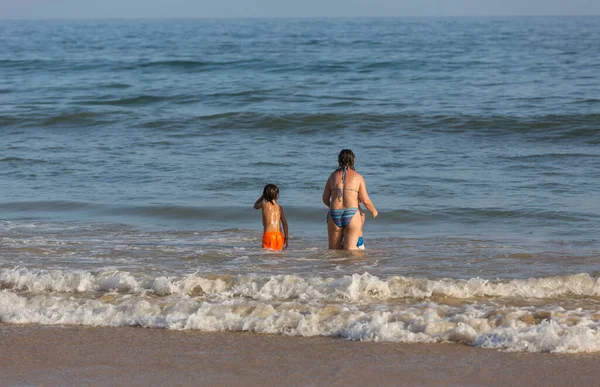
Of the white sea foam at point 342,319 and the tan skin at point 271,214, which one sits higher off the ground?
→ the tan skin at point 271,214

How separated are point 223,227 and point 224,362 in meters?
4.83

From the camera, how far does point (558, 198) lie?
422 inches

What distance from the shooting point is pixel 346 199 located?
8023 millimetres

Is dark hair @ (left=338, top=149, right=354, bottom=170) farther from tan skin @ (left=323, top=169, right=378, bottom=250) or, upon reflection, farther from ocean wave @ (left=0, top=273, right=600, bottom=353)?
ocean wave @ (left=0, top=273, right=600, bottom=353)

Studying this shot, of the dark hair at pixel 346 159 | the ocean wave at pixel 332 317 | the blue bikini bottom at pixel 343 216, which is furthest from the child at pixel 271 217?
the ocean wave at pixel 332 317

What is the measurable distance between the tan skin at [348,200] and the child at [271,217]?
1.75 feet

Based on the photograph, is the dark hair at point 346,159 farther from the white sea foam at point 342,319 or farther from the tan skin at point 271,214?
the white sea foam at point 342,319

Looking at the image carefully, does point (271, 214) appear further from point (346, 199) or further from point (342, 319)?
point (342, 319)

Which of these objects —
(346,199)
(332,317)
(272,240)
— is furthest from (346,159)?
(332,317)

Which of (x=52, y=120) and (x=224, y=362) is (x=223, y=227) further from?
(x=52, y=120)

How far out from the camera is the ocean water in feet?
20.0

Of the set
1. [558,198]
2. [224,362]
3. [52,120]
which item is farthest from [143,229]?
[52,120]

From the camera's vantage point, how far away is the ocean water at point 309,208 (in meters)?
6.09

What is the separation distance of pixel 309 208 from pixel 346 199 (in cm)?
267
